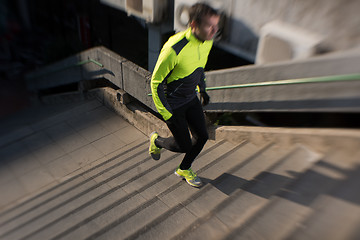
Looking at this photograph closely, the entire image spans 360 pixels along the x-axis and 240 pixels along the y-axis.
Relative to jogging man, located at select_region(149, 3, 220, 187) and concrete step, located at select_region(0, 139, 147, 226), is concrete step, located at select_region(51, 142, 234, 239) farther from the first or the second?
concrete step, located at select_region(0, 139, 147, 226)

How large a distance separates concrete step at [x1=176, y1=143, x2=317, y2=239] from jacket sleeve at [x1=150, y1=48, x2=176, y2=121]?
1159mm

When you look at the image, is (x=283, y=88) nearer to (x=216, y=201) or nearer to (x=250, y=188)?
(x=250, y=188)

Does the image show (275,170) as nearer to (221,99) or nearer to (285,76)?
(285,76)

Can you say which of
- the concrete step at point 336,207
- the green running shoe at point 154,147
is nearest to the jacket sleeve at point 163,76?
the green running shoe at point 154,147

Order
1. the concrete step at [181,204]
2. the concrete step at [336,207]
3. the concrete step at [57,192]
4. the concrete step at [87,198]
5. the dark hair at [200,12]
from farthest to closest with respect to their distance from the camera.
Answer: the concrete step at [57,192]
the concrete step at [87,198]
the concrete step at [181,204]
the dark hair at [200,12]
the concrete step at [336,207]

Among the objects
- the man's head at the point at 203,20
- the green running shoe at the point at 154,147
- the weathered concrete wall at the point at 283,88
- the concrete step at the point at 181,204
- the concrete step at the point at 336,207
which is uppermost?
the man's head at the point at 203,20

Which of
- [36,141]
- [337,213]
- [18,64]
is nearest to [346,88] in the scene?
[337,213]

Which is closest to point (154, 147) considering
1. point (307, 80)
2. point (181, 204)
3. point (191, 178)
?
point (191, 178)

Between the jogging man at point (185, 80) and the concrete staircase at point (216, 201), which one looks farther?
the jogging man at point (185, 80)

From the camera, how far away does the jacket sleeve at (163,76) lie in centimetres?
294

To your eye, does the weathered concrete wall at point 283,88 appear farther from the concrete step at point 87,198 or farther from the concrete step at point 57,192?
the concrete step at point 57,192

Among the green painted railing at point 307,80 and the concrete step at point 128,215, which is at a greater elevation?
the green painted railing at point 307,80

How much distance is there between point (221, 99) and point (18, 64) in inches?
503

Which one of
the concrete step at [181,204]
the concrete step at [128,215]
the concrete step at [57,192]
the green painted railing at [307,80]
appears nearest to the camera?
the green painted railing at [307,80]
